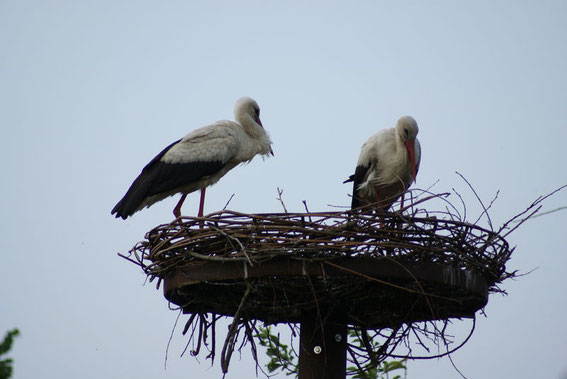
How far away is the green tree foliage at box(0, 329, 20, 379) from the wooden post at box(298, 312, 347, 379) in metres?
2.27

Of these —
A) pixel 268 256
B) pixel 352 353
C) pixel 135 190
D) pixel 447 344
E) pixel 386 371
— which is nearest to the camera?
pixel 268 256

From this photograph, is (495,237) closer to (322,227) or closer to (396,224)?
(396,224)

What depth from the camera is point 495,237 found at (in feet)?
18.0

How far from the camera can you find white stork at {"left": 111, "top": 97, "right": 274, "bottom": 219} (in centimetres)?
757

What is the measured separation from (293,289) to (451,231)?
1010 millimetres

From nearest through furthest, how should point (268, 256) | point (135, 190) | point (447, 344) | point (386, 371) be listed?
point (268, 256) → point (447, 344) → point (386, 371) → point (135, 190)

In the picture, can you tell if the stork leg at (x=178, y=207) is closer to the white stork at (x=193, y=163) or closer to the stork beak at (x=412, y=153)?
the white stork at (x=193, y=163)

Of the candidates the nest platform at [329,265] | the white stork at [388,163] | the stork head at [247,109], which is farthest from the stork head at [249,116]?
the nest platform at [329,265]

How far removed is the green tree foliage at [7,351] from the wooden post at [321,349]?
227 centimetres

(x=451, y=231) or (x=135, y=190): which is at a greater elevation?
(x=135, y=190)

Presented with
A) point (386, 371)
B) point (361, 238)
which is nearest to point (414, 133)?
point (386, 371)

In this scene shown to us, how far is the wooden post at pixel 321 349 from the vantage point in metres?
5.60

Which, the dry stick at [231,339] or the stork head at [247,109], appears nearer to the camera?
the dry stick at [231,339]

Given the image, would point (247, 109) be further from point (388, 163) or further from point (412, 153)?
point (412, 153)
